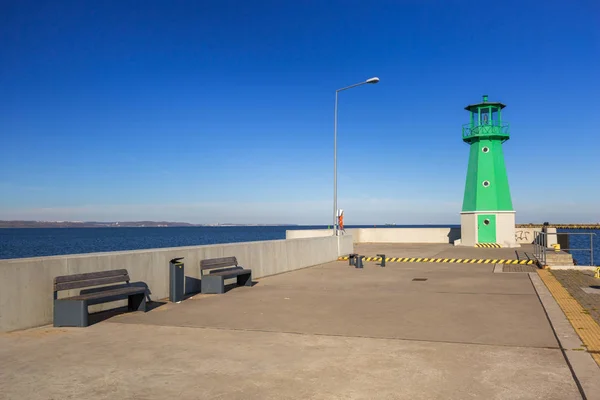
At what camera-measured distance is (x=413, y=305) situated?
34.8 feet

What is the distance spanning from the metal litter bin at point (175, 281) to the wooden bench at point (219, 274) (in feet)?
3.75

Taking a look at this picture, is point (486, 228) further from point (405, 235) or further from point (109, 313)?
point (109, 313)

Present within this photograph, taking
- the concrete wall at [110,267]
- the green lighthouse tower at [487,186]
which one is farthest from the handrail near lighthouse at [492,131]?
the concrete wall at [110,267]

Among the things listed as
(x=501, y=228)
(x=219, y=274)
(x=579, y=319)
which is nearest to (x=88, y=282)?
(x=219, y=274)

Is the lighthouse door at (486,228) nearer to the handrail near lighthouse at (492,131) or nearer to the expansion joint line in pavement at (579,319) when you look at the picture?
the handrail near lighthouse at (492,131)

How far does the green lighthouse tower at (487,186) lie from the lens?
113 feet

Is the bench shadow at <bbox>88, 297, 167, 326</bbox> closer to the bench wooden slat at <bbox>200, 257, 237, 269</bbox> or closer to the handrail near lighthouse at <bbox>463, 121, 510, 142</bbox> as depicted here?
the bench wooden slat at <bbox>200, 257, 237, 269</bbox>

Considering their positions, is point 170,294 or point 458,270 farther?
point 458,270

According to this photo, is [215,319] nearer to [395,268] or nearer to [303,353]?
[303,353]

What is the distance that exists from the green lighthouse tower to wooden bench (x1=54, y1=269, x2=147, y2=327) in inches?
Answer: 1153

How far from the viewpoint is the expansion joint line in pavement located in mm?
6926

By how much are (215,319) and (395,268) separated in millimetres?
11458

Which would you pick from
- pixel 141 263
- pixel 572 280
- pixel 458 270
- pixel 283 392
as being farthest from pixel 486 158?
pixel 283 392

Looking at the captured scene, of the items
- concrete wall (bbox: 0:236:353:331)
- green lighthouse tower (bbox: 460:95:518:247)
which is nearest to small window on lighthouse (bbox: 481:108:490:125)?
green lighthouse tower (bbox: 460:95:518:247)
